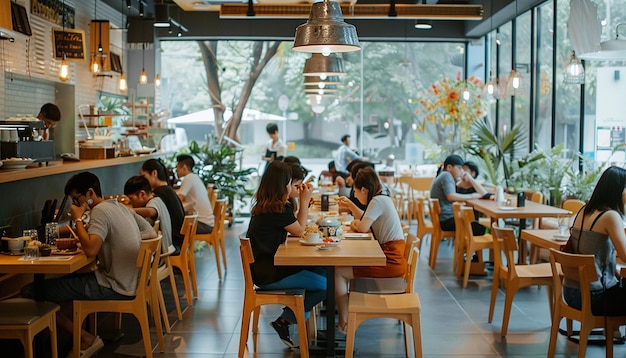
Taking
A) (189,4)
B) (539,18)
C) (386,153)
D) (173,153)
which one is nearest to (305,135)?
(386,153)

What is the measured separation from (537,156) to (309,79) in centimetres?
342

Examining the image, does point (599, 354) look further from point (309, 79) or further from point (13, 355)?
point (309, 79)

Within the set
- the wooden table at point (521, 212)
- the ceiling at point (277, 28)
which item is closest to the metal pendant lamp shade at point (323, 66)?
the wooden table at point (521, 212)

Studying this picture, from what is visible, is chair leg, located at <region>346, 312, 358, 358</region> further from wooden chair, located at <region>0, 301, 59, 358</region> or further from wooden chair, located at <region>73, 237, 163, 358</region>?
wooden chair, located at <region>0, 301, 59, 358</region>

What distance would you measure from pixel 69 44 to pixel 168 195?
3637 mm

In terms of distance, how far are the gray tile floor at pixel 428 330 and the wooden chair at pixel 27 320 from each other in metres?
0.87

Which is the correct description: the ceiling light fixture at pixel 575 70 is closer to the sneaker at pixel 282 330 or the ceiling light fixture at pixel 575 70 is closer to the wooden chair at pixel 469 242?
the wooden chair at pixel 469 242

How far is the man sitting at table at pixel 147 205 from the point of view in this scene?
7.16m

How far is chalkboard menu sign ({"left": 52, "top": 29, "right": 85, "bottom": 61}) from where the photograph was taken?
10297 mm

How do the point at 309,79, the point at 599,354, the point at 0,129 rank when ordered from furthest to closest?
the point at 309,79 → the point at 0,129 → the point at 599,354

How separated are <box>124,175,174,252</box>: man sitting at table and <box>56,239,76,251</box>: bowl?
159 centimetres

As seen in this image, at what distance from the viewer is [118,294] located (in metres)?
5.59

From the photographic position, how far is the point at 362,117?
52.7ft

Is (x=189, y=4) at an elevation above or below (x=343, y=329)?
above
